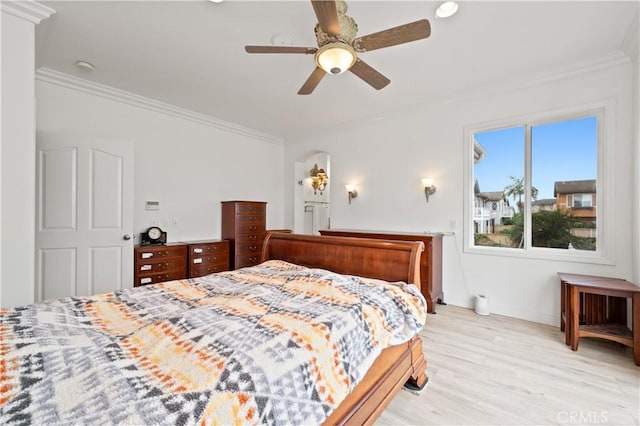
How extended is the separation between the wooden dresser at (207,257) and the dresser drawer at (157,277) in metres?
0.14

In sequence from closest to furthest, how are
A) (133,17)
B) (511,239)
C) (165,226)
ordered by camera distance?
(133,17), (511,239), (165,226)

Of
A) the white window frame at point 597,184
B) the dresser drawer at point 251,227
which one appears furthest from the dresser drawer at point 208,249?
the white window frame at point 597,184

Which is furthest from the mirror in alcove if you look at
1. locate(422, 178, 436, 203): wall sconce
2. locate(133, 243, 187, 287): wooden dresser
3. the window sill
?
the window sill

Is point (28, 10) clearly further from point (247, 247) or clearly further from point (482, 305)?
point (482, 305)

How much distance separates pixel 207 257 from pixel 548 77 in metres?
4.92

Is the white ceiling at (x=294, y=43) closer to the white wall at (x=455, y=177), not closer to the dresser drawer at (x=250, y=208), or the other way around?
the white wall at (x=455, y=177)

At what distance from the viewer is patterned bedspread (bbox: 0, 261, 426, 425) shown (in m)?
0.78

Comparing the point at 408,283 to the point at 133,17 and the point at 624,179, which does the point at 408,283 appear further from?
the point at 133,17

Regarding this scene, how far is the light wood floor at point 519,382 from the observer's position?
1.71m

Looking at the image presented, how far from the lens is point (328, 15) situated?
159 cm

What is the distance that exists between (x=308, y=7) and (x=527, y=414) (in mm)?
3204

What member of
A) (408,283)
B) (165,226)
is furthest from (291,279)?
(165,226)

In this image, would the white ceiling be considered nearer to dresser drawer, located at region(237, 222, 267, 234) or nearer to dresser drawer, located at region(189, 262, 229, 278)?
dresser drawer, located at region(237, 222, 267, 234)

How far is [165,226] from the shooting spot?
4062 mm
